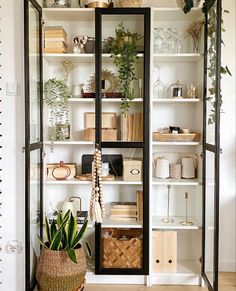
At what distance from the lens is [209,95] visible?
307cm

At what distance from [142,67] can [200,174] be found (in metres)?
0.99

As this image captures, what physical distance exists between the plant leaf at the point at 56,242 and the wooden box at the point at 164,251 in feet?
2.77

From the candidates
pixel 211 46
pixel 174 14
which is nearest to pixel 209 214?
pixel 211 46

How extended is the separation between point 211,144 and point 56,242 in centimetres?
129

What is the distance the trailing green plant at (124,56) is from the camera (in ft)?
10.6

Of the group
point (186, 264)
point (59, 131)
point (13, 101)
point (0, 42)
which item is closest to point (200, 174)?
point (186, 264)

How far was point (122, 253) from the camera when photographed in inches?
128

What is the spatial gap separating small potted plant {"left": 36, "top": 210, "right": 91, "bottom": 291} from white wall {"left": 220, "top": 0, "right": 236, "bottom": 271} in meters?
1.37

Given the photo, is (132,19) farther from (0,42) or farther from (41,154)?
(41,154)

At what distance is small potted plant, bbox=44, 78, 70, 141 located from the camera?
3303mm

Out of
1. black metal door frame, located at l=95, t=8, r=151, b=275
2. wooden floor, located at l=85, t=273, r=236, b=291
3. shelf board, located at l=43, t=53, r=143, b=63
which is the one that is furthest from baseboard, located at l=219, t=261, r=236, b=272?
shelf board, located at l=43, t=53, r=143, b=63

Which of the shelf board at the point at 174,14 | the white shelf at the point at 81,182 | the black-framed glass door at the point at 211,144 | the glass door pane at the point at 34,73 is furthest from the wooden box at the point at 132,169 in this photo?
the shelf board at the point at 174,14

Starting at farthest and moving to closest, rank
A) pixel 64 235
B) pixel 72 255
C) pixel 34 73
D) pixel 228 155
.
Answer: pixel 228 155, pixel 34 73, pixel 64 235, pixel 72 255

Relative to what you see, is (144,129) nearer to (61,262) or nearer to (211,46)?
(211,46)
